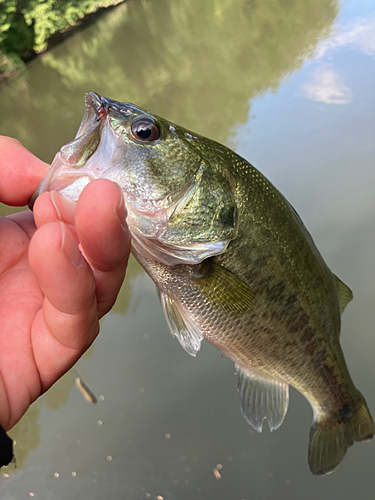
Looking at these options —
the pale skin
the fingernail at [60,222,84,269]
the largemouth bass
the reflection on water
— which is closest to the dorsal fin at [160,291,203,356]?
the largemouth bass

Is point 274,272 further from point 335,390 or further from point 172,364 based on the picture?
point 172,364

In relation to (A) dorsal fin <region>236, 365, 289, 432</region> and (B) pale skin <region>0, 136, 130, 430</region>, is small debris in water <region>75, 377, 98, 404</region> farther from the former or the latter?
(B) pale skin <region>0, 136, 130, 430</region>

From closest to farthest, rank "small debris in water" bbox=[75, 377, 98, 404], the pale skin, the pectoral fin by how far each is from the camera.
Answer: the pale skin → the pectoral fin → "small debris in water" bbox=[75, 377, 98, 404]

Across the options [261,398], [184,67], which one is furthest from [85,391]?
[184,67]

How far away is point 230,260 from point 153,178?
41 centimetres

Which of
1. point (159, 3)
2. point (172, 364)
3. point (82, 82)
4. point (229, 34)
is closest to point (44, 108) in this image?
point (82, 82)

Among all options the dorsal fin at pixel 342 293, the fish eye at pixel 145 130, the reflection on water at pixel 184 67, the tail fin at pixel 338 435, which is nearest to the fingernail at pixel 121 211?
the fish eye at pixel 145 130

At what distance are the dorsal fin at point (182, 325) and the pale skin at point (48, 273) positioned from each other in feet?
0.82

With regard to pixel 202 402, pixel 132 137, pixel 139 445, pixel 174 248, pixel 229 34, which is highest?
pixel 132 137

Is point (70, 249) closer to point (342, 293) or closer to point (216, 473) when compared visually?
point (342, 293)

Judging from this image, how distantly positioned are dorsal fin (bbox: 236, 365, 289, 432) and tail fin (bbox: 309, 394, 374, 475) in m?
0.25

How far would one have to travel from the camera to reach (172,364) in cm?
290

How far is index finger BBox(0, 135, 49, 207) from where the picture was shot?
45.9 inches

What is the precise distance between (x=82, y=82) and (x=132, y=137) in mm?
10790
